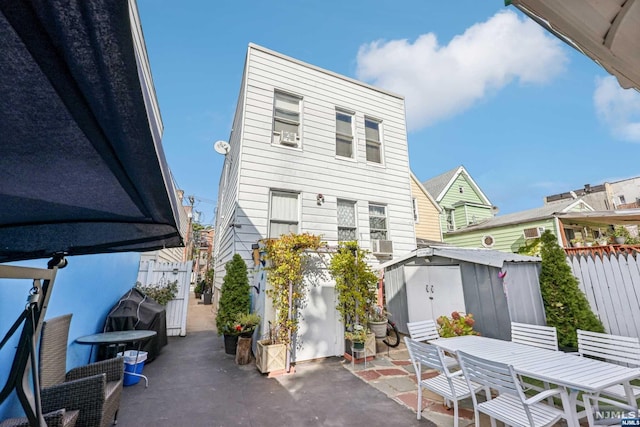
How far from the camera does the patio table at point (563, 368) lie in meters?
2.45

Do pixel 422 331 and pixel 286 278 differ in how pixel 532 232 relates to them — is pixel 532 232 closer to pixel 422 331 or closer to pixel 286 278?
pixel 422 331

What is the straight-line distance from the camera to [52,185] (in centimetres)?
111

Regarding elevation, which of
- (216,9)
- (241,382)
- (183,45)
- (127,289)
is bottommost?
(241,382)

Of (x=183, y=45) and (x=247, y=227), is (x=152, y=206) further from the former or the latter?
(x=183, y=45)

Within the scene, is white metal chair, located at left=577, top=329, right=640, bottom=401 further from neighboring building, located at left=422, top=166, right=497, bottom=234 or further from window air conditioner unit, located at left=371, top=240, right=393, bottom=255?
neighboring building, located at left=422, top=166, right=497, bottom=234

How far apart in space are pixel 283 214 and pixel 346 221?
1.91 m

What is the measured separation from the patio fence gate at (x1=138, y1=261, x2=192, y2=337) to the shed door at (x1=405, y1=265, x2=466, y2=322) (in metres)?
6.41

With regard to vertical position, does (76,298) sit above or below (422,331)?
above

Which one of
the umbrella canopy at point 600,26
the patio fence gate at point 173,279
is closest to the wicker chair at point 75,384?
the umbrella canopy at point 600,26

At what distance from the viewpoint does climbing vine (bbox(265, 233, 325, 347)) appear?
502 centimetres

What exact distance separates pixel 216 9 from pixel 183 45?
1359 mm

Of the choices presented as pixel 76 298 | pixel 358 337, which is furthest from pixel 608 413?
pixel 76 298

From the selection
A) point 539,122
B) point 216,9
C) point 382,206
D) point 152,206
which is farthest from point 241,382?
point 539,122

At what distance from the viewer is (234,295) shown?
19.4 ft
